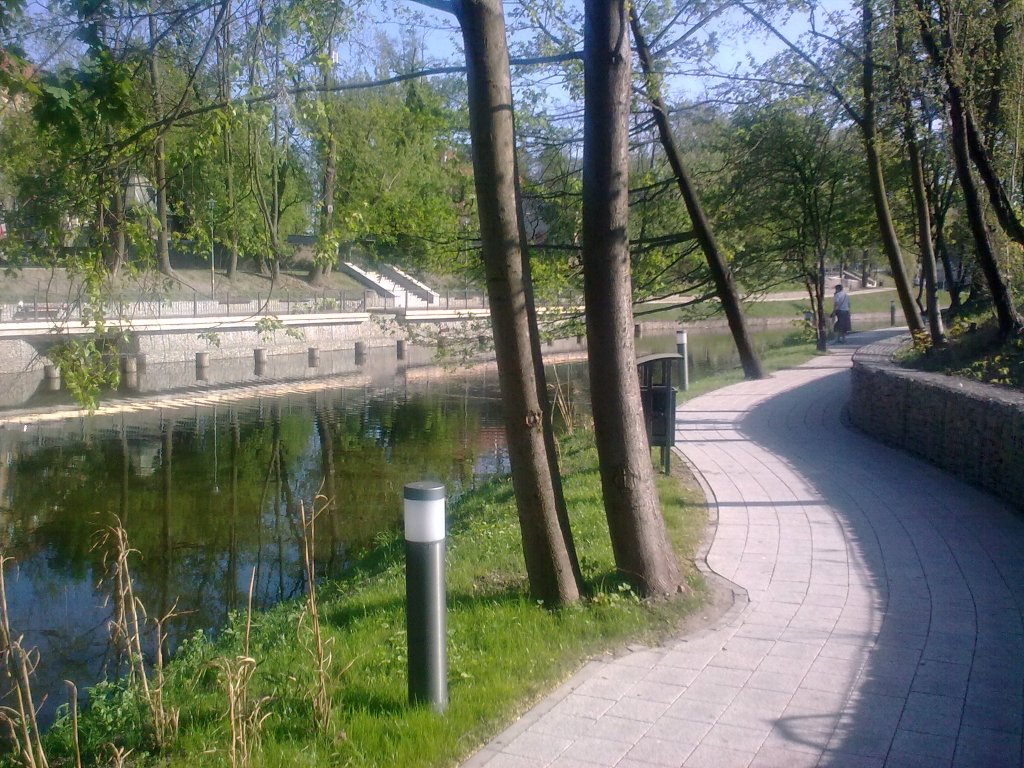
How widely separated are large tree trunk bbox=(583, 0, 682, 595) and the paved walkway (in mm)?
764

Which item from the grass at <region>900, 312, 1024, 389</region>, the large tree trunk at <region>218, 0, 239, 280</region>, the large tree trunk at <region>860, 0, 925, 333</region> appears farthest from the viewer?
the large tree trunk at <region>860, 0, 925, 333</region>

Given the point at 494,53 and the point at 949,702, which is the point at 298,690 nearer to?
the point at 949,702

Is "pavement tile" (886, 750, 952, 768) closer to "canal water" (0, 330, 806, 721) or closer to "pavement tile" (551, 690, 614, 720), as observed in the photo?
"pavement tile" (551, 690, 614, 720)

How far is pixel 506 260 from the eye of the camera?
19.5 ft

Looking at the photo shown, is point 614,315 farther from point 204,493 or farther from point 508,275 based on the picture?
point 204,493

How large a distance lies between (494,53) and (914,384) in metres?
7.53

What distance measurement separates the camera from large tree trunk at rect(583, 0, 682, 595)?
6.27m

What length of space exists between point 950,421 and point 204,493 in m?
10.8

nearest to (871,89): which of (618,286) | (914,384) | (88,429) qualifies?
(914,384)

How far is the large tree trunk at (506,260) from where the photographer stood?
586 centimetres

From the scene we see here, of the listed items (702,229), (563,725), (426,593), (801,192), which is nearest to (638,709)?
(563,725)

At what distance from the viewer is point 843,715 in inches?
183

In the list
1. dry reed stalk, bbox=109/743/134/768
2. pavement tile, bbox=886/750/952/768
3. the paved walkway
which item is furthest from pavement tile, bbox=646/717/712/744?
dry reed stalk, bbox=109/743/134/768

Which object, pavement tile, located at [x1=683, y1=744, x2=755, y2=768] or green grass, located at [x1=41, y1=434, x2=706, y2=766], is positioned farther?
green grass, located at [x1=41, y1=434, x2=706, y2=766]
